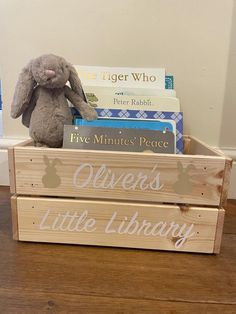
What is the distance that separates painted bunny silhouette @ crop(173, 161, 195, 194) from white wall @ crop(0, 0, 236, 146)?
318 millimetres

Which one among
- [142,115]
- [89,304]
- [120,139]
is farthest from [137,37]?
[89,304]

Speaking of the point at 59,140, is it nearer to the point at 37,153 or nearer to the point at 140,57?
the point at 37,153

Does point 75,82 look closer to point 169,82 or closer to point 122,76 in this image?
point 122,76

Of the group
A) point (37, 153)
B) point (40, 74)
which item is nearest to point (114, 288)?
point (37, 153)

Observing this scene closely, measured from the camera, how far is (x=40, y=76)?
21.7 inches

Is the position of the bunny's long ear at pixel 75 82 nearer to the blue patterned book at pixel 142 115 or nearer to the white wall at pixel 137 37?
the blue patterned book at pixel 142 115

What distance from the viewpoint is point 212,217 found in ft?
1.72

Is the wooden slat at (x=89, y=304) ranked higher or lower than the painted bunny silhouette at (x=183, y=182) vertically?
lower

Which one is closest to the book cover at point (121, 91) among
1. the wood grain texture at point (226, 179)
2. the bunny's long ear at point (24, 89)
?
the bunny's long ear at point (24, 89)

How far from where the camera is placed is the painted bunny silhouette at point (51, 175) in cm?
52

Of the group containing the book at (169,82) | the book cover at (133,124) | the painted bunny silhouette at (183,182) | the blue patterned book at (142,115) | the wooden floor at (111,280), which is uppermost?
the book at (169,82)

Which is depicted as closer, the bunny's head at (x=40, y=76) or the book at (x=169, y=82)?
the bunny's head at (x=40, y=76)

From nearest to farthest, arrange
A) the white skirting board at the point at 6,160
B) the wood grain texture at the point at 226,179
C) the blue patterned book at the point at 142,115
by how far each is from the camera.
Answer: the wood grain texture at the point at 226,179, the blue patterned book at the point at 142,115, the white skirting board at the point at 6,160

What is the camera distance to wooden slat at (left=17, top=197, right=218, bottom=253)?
53cm
